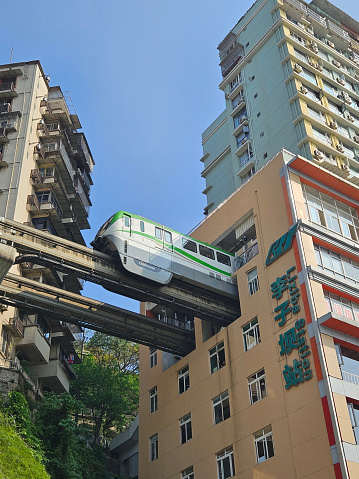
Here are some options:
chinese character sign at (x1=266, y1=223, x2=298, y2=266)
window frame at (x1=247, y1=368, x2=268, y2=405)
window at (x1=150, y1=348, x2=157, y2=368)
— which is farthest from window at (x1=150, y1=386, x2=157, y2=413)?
chinese character sign at (x1=266, y1=223, x2=298, y2=266)

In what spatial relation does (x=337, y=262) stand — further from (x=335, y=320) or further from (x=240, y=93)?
(x=240, y=93)

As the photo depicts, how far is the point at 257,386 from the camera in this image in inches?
1072

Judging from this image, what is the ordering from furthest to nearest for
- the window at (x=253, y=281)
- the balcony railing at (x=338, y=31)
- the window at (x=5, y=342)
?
the balcony railing at (x=338, y=31) → the window at (x=5, y=342) → the window at (x=253, y=281)

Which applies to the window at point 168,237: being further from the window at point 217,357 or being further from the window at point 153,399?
the window at point 153,399

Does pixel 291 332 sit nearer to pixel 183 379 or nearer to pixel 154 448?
pixel 183 379

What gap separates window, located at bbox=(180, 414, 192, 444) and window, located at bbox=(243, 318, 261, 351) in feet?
16.0

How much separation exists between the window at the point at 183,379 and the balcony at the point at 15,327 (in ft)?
31.0

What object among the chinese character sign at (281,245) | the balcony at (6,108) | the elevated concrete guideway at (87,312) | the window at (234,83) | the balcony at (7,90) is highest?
the window at (234,83)

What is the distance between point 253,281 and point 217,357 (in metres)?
4.14

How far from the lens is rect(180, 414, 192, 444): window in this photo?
3003 cm

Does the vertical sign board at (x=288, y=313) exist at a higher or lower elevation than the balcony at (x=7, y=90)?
lower

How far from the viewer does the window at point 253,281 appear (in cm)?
3041

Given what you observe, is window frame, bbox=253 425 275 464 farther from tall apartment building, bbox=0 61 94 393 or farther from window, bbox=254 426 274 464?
tall apartment building, bbox=0 61 94 393

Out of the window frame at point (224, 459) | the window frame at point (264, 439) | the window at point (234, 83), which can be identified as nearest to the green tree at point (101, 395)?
the window frame at point (224, 459)
